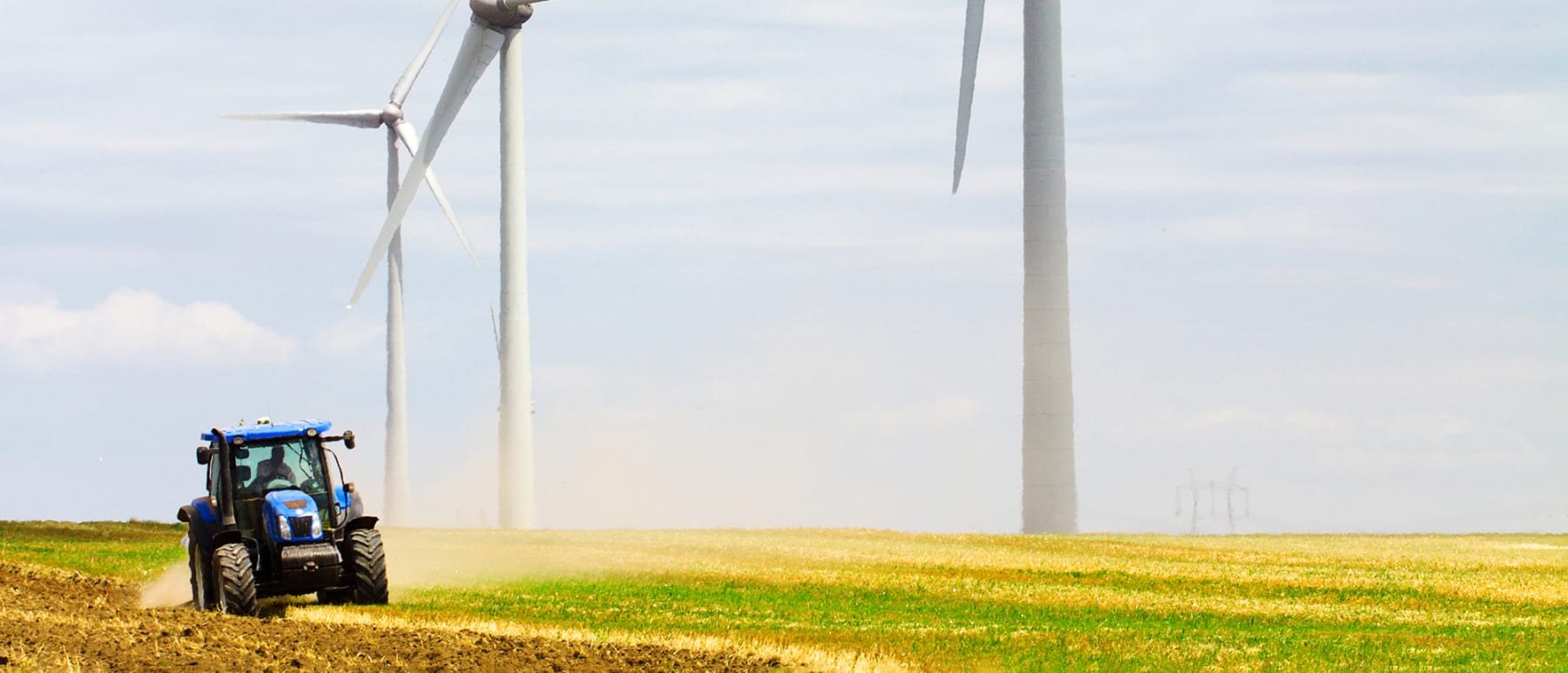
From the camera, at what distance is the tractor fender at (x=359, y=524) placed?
2846 cm

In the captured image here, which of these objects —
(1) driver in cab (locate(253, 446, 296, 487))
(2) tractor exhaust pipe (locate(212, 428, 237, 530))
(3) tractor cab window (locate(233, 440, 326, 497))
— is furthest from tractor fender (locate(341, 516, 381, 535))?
(2) tractor exhaust pipe (locate(212, 428, 237, 530))

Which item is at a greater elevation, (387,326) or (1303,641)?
(387,326)

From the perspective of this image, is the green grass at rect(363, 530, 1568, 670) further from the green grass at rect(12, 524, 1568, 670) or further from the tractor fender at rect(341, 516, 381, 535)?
the tractor fender at rect(341, 516, 381, 535)

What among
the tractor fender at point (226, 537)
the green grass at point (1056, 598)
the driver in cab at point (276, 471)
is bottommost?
the green grass at point (1056, 598)

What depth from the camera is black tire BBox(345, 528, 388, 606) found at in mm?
28375

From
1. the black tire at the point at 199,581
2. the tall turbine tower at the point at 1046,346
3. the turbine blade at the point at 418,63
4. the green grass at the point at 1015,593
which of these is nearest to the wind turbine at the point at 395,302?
the turbine blade at the point at 418,63

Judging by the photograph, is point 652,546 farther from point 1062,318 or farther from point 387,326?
point 387,326

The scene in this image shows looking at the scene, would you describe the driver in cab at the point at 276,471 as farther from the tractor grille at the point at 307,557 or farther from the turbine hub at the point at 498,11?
the turbine hub at the point at 498,11

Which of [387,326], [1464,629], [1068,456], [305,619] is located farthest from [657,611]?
[387,326]

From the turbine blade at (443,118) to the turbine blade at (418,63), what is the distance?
6.50 ft

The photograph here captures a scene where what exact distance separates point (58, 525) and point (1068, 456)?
121ft

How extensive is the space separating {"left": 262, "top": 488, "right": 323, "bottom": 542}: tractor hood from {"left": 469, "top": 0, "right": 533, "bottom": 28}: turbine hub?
43.5 meters

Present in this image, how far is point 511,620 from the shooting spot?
27500mm

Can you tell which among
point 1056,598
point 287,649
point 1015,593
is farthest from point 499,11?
point 287,649
